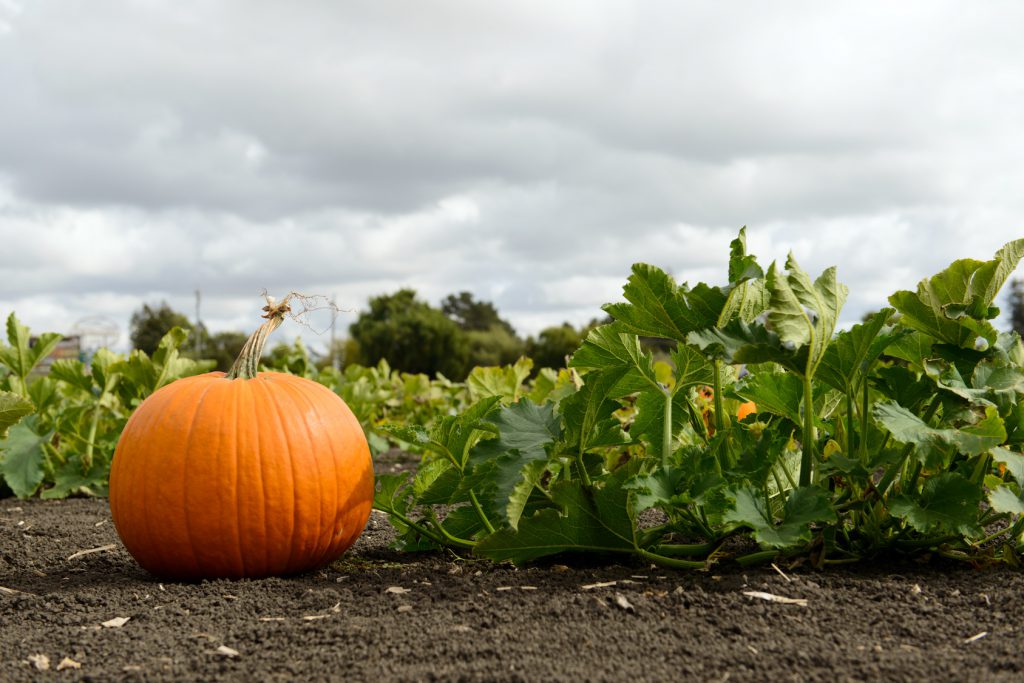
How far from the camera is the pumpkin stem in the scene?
2.91m

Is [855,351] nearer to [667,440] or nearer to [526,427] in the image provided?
[667,440]

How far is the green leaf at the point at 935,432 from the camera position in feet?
7.63

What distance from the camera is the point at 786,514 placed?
2.38m

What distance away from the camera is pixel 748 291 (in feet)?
8.11

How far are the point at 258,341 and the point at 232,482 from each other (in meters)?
0.46

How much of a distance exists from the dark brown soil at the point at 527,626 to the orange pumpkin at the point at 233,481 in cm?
10

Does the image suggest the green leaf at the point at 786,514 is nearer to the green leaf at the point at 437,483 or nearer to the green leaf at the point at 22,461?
the green leaf at the point at 437,483

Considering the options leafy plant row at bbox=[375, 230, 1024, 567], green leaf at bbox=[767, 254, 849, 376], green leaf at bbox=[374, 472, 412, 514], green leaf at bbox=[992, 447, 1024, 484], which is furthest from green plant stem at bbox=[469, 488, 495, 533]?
green leaf at bbox=[992, 447, 1024, 484]

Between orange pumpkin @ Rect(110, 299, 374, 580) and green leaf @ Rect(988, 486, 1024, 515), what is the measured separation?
180 centimetres

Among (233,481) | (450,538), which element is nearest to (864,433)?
(450,538)

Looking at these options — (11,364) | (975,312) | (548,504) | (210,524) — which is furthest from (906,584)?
(11,364)

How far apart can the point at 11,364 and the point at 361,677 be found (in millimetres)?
3645

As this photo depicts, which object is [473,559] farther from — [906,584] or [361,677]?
[906,584]

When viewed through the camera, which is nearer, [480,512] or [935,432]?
[935,432]
